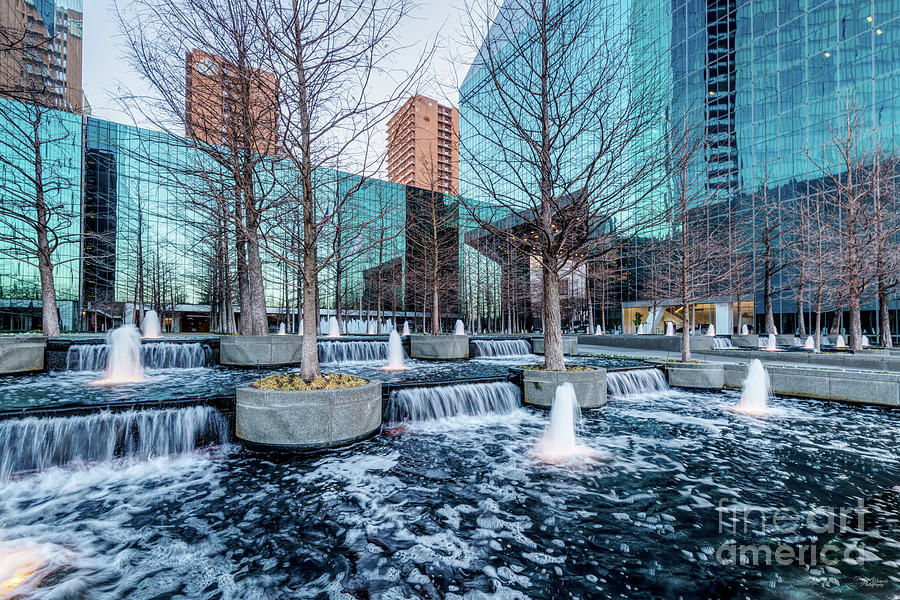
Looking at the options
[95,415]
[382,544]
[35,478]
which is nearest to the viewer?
[382,544]

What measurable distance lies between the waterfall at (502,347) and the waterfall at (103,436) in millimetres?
15318

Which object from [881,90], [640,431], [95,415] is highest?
[881,90]

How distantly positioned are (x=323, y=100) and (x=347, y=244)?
10.3 feet

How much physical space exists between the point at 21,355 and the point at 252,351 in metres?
6.09

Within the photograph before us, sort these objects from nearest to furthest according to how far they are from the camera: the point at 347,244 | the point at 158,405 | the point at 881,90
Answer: the point at 158,405 < the point at 347,244 < the point at 881,90

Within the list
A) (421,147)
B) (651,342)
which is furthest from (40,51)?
(651,342)

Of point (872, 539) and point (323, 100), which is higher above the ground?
point (323, 100)

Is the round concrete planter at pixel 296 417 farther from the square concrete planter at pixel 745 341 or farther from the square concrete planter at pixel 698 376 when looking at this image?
the square concrete planter at pixel 745 341

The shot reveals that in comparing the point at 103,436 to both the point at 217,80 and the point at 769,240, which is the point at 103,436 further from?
the point at 769,240

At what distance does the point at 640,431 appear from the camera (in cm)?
777

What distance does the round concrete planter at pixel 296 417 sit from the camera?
6.16 m

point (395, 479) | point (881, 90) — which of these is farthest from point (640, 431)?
point (881, 90)

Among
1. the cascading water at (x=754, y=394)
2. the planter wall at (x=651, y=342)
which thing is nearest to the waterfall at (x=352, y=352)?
the cascading water at (x=754, y=394)

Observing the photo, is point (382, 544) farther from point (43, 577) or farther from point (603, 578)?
point (43, 577)
